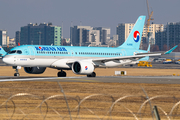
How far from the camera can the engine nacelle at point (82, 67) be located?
49400 mm

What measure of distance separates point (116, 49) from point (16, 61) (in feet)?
61.4

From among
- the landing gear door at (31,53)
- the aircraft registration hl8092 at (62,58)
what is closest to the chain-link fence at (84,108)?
the aircraft registration hl8092 at (62,58)

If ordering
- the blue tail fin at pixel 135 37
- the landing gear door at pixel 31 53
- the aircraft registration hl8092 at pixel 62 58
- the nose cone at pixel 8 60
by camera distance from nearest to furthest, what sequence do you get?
the nose cone at pixel 8 60, the aircraft registration hl8092 at pixel 62 58, the landing gear door at pixel 31 53, the blue tail fin at pixel 135 37

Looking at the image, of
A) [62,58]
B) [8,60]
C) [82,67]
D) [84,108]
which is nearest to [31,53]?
[8,60]

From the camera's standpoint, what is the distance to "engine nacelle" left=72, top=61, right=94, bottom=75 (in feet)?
162

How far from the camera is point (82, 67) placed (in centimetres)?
4931

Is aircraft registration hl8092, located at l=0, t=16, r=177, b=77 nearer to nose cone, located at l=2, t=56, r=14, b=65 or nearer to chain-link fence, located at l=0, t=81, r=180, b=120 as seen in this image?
nose cone, located at l=2, t=56, r=14, b=65

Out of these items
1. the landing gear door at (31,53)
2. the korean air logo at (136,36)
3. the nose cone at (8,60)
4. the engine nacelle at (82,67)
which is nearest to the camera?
the nose cone at (8,60)

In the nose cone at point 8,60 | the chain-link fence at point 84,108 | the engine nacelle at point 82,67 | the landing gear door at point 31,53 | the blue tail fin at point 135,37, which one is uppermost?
the blue tail fin at point 135,37

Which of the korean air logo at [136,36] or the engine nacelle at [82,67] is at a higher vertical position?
Result: the korean air logo at [136,36]

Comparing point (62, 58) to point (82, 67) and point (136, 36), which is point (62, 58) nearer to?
point (82, 67)

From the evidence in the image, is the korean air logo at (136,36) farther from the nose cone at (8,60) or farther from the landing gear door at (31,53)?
the nose cone at (8,60)

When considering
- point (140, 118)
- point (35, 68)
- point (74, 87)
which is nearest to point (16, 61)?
point (35, 68)

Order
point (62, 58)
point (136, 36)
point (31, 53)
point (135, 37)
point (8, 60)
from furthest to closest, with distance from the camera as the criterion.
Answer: point (136, 36) < point (135, 37) < point (62, 58) < point (31, 53) < point (8, 60)
